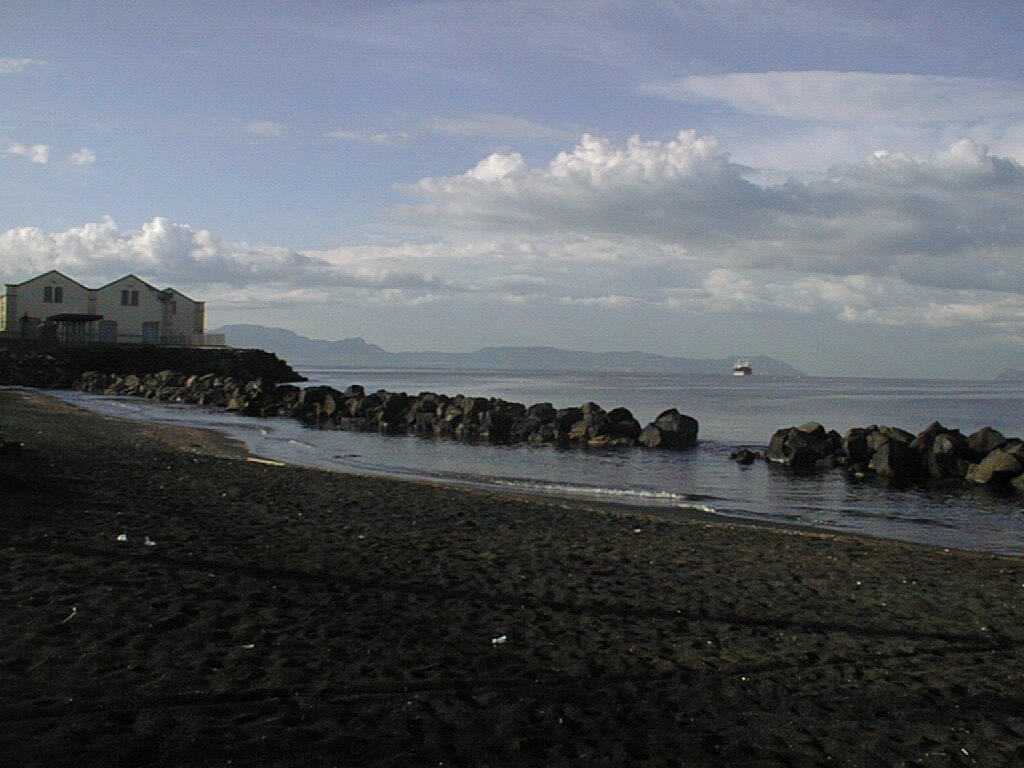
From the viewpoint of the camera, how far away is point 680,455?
3306 centimetres

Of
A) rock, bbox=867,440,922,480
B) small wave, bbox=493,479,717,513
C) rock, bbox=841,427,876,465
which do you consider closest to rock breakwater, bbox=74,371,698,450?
rock, bbox=841,427,876,465

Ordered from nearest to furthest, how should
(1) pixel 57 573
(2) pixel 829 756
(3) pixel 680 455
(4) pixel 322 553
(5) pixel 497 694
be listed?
(2) pixel 829 756 < (5) pixel 497 694 < (1) pixel 57 573 < (4) pixel 322 553 < (3) pixel 680 455

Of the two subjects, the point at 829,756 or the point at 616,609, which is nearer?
the point at 829,756

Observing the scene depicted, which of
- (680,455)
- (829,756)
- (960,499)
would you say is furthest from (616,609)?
(680,455)

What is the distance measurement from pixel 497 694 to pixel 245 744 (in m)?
1.78

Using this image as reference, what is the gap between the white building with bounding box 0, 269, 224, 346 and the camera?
76.1 m

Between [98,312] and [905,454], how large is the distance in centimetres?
7049

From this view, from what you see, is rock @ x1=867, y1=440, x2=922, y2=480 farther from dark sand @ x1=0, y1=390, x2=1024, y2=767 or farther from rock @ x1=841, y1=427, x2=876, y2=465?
dark sand @ x1=0, y1=390, x2=1024, y2=767

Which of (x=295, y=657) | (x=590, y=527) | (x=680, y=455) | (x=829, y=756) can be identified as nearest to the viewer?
(x=829, y=756)

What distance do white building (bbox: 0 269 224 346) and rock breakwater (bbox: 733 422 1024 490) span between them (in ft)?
204

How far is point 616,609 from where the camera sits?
8797 mm

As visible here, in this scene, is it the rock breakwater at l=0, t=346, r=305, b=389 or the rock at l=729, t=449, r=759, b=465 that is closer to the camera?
the rock at l=729, t=449, r=759, b=465

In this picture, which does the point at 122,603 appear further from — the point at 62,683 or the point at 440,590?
the point at 440,590

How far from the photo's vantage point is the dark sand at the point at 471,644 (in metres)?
5.39
